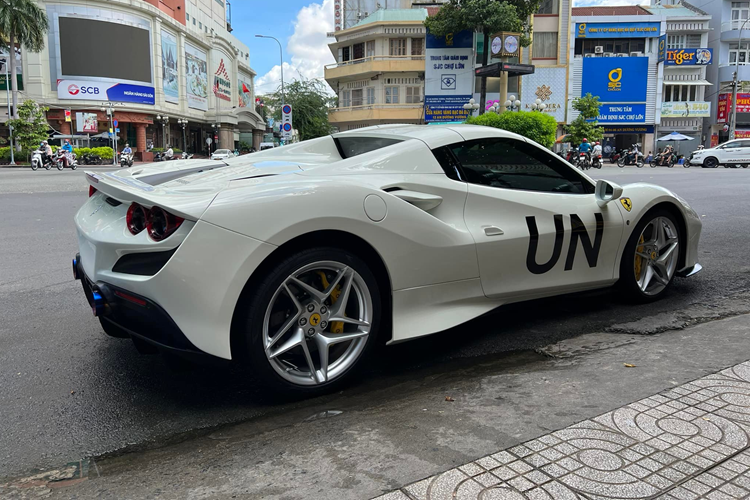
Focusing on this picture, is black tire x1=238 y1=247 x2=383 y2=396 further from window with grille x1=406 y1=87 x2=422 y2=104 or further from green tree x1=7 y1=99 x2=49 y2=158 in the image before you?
window with grille x1=406 y1=87 x2=422 y2=104

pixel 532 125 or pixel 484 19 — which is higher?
pixel 484 19

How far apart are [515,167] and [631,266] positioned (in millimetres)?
1262

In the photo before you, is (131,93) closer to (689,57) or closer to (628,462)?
(689,57)

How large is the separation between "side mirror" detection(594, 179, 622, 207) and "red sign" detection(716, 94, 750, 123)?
59.6m

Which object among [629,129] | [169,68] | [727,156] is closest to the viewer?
[727,156]

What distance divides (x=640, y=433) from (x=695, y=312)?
92.6 inches

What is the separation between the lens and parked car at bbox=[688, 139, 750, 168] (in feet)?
109

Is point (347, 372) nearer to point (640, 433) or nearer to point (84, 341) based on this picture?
point (640, 433)

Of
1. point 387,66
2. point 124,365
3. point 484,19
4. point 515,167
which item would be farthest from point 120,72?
point 515,167

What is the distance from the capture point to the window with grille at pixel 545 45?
52.6 m

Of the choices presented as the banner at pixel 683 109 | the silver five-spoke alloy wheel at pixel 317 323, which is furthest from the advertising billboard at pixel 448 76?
the silver five-spoke alloy wheel at pixel 317 323

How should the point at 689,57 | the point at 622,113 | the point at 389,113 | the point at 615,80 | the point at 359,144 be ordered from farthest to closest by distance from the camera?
the point at 389,113
the point at 689,57
the point at 622,113
the point at 615,80
the point at 359,144

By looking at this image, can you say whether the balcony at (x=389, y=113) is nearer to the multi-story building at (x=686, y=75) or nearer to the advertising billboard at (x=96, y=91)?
the advertising billboard at (x=96, y=91)

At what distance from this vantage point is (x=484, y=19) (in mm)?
48281
